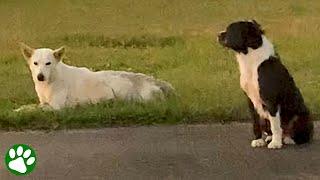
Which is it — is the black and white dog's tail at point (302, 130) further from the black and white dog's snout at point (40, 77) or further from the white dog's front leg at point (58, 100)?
the black and white dog's snout at point (40, 77)

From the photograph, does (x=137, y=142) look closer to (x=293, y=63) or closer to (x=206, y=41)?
(x=293, y=63)

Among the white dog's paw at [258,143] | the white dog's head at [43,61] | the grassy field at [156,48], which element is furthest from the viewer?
the white dog's head at [43,61]

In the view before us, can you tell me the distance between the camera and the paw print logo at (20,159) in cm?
→ 550

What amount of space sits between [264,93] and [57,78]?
2520mm

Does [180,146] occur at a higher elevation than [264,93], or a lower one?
lower

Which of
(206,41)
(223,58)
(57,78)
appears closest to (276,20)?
(206,41)

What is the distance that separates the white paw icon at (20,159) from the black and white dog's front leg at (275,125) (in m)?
1.82

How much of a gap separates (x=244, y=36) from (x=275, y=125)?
2.40 ft

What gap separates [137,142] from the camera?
628cm

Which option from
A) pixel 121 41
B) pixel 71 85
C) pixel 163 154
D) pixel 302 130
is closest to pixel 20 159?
pixel 163 154

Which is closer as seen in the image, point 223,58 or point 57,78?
point 57,78

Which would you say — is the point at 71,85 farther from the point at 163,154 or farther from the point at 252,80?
the point at 252,80

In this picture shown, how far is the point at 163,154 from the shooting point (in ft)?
19.5

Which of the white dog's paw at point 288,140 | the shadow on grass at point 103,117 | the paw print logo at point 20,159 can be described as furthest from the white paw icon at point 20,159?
the white dog's paw at point 288,140
